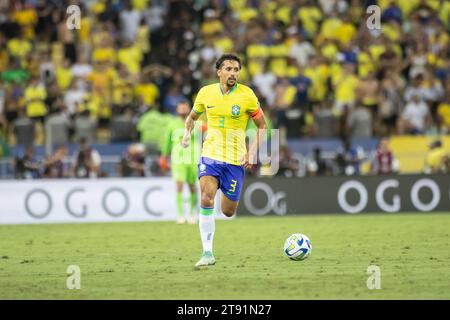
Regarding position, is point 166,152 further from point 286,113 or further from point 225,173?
point 225,173

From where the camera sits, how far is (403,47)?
27844 mm

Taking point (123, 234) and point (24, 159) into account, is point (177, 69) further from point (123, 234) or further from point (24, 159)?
point (123, 234)

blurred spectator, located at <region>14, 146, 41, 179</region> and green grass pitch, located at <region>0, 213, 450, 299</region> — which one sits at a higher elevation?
blurred spectator, located at <region>14, 146, 41, 179</region>

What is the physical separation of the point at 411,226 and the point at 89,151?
7.80 meters

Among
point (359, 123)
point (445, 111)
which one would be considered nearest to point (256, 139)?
point (359, 123)

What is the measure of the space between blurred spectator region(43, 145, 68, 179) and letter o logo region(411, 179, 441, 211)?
7935 mm

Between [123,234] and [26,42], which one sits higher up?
[26,42]

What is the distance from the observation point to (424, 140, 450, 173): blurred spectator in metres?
24.2

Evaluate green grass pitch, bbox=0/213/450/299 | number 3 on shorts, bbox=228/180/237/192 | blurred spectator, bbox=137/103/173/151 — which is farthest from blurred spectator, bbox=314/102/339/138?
number 3 on shorts, bbox=228/180/237/192

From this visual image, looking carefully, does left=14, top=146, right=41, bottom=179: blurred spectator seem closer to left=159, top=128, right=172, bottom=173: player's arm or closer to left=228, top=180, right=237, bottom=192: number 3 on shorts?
left=159, top=128, right=172, bottom=173: player's arm

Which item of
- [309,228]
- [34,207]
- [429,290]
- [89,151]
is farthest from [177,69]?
[429,290]

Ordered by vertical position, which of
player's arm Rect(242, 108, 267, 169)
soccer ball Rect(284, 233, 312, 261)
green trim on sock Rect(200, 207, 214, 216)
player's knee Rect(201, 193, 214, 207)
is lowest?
soccer ball Rect(284, 233, 312, 261)

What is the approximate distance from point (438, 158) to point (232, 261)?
11.7 m

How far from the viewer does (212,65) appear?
25953 mm
